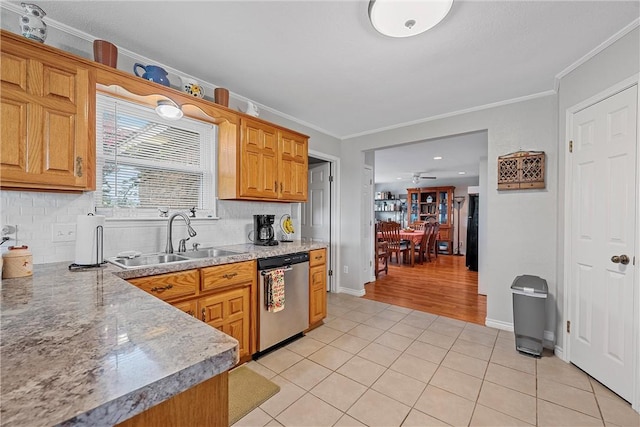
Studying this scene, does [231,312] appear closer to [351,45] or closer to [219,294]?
[219,294]

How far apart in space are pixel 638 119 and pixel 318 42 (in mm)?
2184

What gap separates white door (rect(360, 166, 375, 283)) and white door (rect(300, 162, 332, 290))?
0.58 meters

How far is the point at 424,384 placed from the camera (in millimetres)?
1999

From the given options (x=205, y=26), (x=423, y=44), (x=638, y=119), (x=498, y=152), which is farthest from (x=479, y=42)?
(x=205, y=26)

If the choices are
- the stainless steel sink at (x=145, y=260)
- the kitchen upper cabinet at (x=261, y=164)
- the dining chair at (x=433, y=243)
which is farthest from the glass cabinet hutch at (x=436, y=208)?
the stainless steel sink at (x=145, y=260)

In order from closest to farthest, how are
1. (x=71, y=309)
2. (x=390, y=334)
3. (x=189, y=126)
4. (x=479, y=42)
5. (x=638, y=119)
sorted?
1. (x=71, y=309)
2. (x=638, y=119)
3. (x=479, y=42)
4. (x=189, y=126)
5. (x=390, y=334)

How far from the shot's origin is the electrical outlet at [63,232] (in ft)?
5.88

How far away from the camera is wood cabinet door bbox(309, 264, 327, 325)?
9.32ft

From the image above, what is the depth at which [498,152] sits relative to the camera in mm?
3004

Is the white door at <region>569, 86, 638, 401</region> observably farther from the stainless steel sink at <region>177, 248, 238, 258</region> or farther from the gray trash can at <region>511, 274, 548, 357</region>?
the stainless steel sink at <region>177, 248, 238, 258</region>

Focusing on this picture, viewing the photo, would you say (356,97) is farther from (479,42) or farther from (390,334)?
(390,334)

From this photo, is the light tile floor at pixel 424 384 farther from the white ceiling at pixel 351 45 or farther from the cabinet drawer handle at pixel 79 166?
the white ceiling at pixel 351 45

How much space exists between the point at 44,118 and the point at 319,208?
339cm

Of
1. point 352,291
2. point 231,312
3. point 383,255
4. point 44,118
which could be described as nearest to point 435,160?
point 383,255
